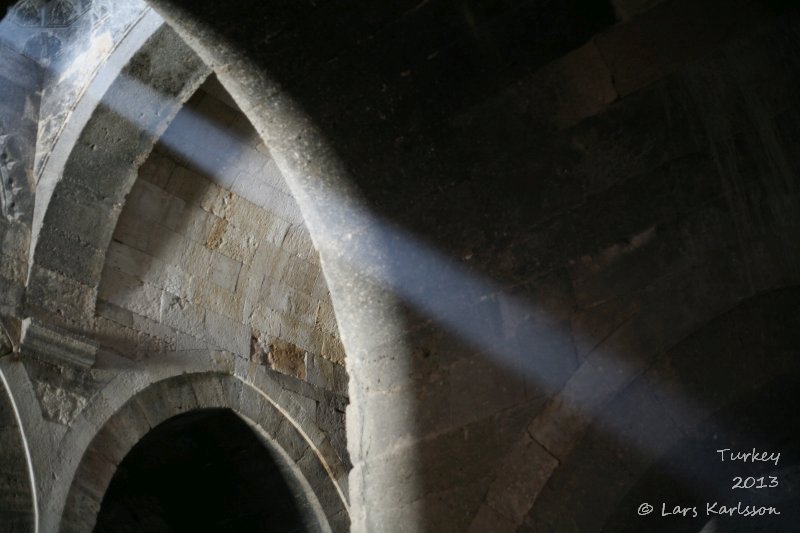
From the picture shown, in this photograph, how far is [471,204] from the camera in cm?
234

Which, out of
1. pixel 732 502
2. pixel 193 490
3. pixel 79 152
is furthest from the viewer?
pixel 193 490

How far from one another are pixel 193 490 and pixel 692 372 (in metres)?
5.09

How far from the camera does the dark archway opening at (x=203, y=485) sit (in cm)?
595

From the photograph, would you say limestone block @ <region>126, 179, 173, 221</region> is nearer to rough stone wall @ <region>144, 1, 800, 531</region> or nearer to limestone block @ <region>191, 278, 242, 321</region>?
limestone block @ <region>191, 278, 242, 321</region>

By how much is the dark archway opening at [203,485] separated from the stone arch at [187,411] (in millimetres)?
148

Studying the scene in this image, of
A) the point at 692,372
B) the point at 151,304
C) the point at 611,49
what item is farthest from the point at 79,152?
the point at 692,372

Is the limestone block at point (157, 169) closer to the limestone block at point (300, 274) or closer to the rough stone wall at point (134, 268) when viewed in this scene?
the rough stone wall at point (134, 268)

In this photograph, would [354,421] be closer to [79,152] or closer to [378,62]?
[378,62]

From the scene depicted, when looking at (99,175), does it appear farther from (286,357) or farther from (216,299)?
(286,357)

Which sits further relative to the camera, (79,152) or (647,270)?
(79,152)

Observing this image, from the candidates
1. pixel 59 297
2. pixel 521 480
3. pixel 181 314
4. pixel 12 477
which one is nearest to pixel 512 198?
pixel 521 480

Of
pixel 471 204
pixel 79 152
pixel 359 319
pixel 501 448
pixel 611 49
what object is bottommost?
pixel 501 448

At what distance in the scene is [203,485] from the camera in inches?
249

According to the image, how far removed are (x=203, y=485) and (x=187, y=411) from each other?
1.16 meters
